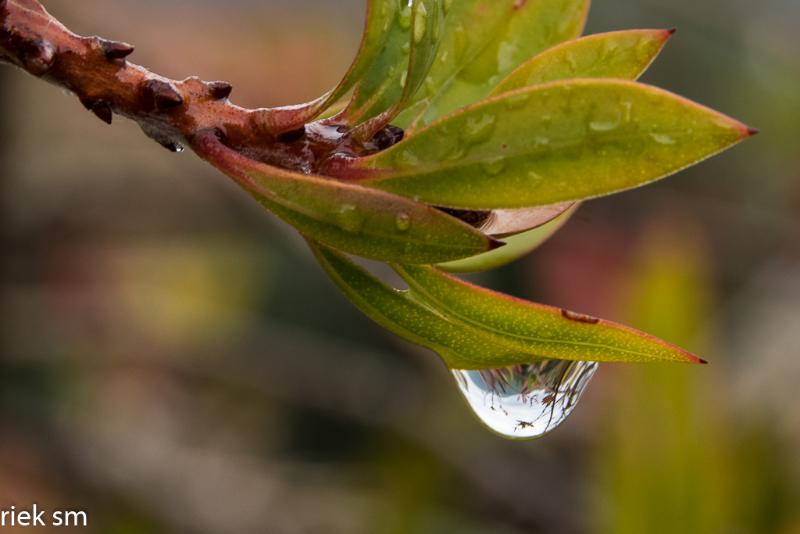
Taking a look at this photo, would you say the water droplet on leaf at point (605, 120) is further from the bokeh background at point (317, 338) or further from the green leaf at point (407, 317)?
the bokeh background at point (317, 338)

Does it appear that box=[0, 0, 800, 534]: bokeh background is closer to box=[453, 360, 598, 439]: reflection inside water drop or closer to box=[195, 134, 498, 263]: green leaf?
box=[453, 360, 598, 439]: reflection inside water drop

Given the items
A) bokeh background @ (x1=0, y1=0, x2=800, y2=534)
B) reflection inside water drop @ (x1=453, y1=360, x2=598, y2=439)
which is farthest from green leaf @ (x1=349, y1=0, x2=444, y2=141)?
bokeh background @ (x1=0, y1=0, x2=800, y2=534)

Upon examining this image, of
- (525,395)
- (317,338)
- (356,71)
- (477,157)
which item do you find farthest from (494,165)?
(317,338)

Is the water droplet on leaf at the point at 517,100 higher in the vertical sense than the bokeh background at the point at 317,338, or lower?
lower

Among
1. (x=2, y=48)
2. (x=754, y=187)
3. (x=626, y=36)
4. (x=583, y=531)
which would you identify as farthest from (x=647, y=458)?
(x=754, y=187)

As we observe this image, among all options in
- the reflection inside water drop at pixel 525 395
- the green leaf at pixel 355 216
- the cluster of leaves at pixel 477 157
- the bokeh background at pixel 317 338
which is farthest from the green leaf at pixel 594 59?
the bokeh background at pixel 317 338

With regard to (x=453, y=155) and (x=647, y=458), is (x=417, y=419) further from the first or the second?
(x=453, y=155)

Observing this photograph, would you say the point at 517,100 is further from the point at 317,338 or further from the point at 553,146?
the point at 317,338
